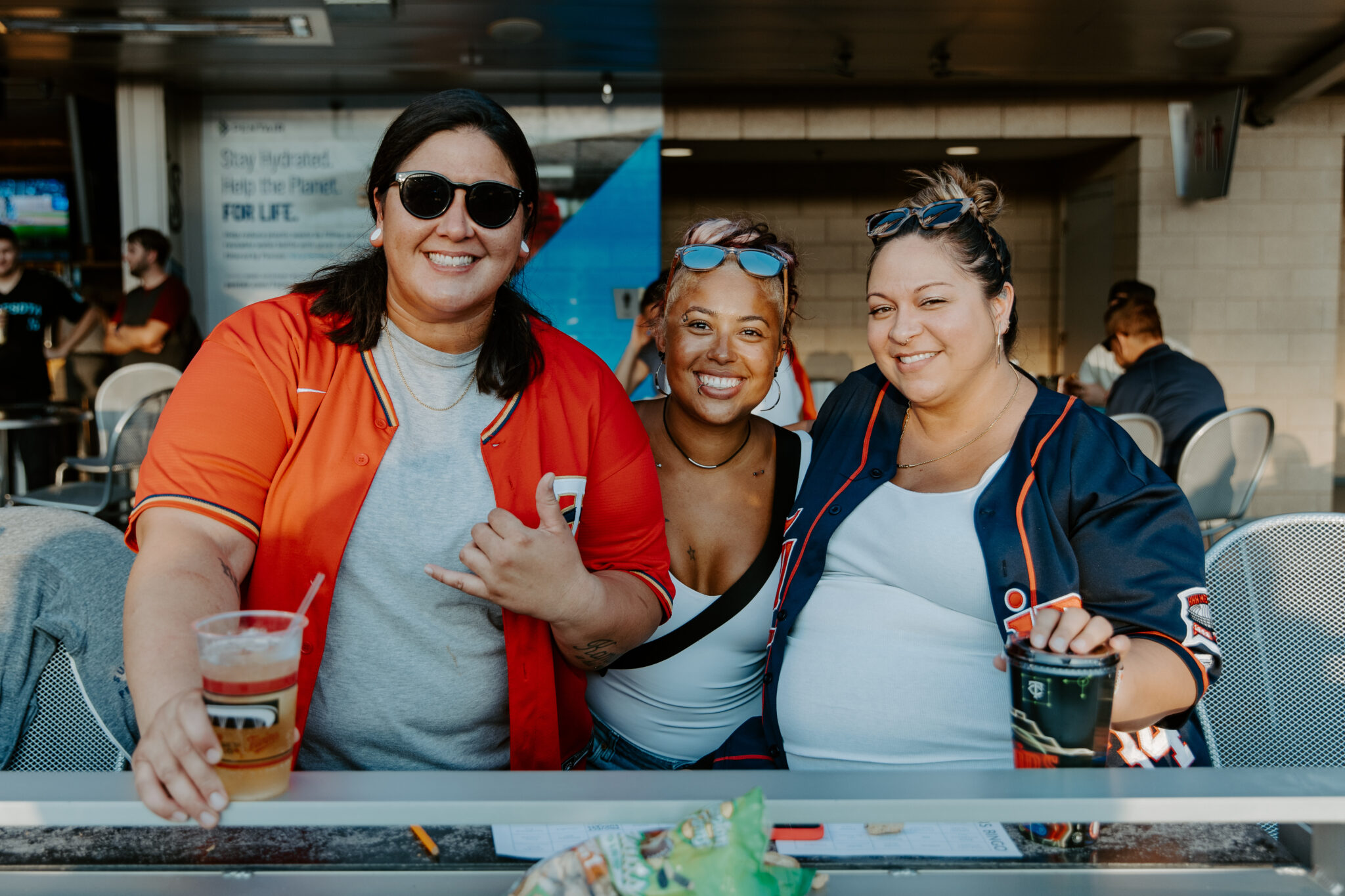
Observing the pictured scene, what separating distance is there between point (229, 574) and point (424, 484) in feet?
0.99

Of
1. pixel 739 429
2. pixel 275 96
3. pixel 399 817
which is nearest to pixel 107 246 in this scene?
pixel 275 96

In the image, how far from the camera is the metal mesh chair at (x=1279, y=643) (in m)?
1.71

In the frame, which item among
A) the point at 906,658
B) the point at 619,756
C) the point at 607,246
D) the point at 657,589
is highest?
the point at 607,246

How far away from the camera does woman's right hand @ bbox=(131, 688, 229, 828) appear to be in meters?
0.93

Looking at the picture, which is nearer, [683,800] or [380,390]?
[683,800]

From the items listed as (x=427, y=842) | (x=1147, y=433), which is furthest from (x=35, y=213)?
(x=427, y=842)

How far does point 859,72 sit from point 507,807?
6.47 m

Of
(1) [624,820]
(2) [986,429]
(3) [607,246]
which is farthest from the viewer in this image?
(3) [607,246]

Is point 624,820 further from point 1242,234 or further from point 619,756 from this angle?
point 1242,234

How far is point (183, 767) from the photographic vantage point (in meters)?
0.95

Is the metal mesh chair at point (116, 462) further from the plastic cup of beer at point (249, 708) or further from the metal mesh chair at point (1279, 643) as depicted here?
the metal mesh chair at point (1279, 643)

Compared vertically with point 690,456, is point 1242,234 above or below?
above

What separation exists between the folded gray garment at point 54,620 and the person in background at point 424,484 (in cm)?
35

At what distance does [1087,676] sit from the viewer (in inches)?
40.1
